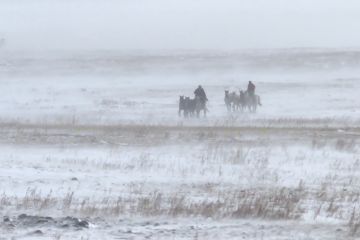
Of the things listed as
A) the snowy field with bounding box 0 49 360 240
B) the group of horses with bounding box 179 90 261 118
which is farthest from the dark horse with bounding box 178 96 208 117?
the snowy field with bounding box 0 49 360 240

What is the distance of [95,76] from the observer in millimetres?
64250

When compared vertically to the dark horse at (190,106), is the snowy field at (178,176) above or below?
below

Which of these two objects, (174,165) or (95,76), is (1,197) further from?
(95,76)

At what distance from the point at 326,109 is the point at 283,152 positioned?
18.9 meters

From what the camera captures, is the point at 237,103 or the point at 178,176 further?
the point at 237,103

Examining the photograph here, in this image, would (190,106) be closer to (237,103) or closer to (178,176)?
(237,103)

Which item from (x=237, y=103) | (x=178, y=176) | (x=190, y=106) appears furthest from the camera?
(x=237, y=103)

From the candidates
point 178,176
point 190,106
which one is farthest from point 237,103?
point 178,176

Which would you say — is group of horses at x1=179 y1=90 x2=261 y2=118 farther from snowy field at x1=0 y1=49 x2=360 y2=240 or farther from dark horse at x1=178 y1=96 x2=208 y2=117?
snowy field at x1=0 y1=49 x2=360 y2=240

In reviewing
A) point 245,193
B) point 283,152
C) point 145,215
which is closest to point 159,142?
point 283,152

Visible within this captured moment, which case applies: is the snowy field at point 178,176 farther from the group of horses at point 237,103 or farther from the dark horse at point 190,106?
the dark horse at point 190,106

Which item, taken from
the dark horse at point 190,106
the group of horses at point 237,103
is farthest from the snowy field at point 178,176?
the dark horse at point 190,106

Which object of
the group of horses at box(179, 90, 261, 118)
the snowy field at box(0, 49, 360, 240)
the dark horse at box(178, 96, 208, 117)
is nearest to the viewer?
the snowy field at box(0, 49, 360, 240)

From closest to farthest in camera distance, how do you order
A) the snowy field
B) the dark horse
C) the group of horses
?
the snowy field, the dark horse, the group of horses
